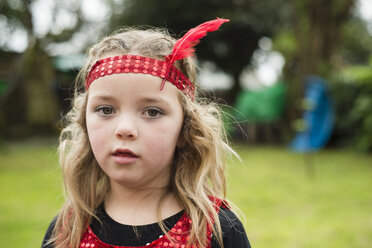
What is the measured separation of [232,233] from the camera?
1.48 meters

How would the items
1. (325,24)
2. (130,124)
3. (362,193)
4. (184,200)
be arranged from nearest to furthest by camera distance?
(130,124) < (184,200) < (362,193) < (325,24)

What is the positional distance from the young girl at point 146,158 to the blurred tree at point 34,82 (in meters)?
12.9

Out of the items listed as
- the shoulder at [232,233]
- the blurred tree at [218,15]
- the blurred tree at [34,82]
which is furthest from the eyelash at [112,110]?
the blurred tree at [218,15]

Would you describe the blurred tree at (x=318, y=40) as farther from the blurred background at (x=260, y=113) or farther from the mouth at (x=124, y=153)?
the mouth at (x=124, y=153)

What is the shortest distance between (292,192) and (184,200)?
185 inches

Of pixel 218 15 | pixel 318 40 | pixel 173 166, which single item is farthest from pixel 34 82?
pixel 173 166

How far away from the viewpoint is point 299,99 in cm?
1212

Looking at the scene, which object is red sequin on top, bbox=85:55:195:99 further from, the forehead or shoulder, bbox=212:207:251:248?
shoulder, bbox=212:207:251:248

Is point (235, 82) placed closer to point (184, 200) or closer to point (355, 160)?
point (355, 160)

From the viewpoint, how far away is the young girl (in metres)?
1.43

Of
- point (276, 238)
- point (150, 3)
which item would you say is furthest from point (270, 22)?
point (276, 238)

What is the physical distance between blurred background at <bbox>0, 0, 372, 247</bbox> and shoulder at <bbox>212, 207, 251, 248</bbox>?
0.52m

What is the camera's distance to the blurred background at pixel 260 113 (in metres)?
4.55

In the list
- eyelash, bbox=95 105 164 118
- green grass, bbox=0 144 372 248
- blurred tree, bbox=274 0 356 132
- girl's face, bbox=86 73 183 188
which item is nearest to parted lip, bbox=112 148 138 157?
girl's face, bbox=86 73 183 188
